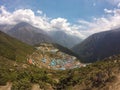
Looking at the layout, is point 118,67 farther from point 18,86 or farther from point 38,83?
point 18,86

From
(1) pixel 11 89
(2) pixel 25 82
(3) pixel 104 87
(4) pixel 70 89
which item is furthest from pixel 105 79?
(1) pixel 11 89

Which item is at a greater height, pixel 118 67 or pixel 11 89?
pixel 118 67

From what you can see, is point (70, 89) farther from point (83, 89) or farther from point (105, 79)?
point (105, 79)

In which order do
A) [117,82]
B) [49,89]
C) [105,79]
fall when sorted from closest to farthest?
[117,82] → [105,79] → [49,89]

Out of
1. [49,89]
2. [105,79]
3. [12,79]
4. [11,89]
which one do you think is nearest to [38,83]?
[49,89]

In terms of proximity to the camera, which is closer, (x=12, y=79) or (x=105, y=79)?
(x=105, y=79)

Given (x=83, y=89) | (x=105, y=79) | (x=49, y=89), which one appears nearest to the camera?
(x=105, y=79)

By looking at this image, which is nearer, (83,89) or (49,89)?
(83,89)

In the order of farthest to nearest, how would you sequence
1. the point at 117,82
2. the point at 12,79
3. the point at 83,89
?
the point at 12,79, the point at 83,89, the point at 117,82

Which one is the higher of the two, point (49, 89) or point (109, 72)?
point (109, 72)

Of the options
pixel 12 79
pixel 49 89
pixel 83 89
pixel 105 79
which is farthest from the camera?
pixel 12 79
